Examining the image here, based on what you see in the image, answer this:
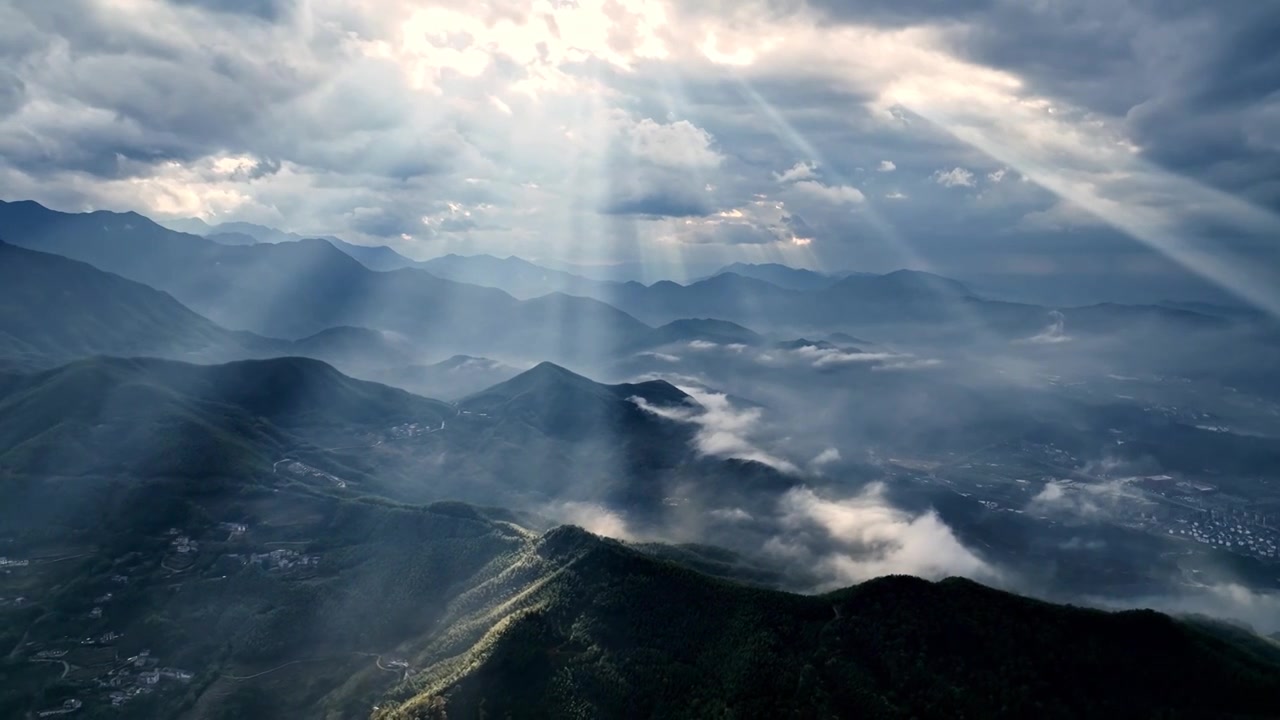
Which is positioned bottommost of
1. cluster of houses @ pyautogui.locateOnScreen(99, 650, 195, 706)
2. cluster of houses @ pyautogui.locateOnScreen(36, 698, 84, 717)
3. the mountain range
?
cluster of houses @ pyautogui.locateOnScreen(36, 698, 84, 717)

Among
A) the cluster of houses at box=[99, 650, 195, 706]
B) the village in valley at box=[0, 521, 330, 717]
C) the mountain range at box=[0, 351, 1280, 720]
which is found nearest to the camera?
the mountain range at box=[0, 351, 1280, 720]

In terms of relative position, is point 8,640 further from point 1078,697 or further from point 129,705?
point 1078,697

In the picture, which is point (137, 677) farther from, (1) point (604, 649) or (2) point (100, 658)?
(1) point (604, 649)

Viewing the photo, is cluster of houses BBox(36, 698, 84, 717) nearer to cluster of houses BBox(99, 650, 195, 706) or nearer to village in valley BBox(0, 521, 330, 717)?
village in valley BBox(0, 521, 330, 717)

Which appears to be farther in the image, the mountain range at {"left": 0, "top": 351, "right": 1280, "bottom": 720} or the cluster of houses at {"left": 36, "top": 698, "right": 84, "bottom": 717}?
the cluster of houses at {"left": 36, "top": 698, "right": 84, "bottom": 717}

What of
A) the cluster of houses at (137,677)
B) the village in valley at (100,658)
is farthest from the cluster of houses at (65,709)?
the cluster of houses at (137,677)

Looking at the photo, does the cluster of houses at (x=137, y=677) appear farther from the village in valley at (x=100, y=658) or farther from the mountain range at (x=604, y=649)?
the mountain range at (x=604, y=649)

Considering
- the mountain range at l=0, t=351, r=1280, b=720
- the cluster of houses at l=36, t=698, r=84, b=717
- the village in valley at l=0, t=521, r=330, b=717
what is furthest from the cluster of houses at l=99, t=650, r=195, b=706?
the cluster of houses at l=36, t=698, r=84, b=717

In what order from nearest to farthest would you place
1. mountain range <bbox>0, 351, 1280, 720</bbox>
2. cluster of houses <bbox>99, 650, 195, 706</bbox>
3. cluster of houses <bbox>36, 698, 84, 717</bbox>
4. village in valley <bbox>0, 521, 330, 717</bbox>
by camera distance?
mountain range <bbox>0, 351, 1280, 720</bbox>
cluster of houses <bbox>36, 698, 84, 717</bbox>
village in valley <bbox>0, 521, 330, 717</bbox>
cluster of houses <bbox>99, 650, 195, 706</bbox>

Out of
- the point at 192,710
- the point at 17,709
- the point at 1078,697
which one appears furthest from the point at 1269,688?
the point at 17,709

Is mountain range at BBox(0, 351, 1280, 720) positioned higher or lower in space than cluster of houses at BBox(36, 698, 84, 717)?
higher

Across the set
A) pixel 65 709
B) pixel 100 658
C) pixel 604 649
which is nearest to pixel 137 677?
pixel 65 709
